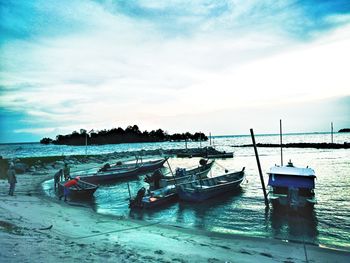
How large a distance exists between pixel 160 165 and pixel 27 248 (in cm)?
3612

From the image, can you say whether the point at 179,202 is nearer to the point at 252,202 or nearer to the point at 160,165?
the point at 252,202

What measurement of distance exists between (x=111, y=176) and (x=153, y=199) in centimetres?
1538

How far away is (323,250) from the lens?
10844 mm

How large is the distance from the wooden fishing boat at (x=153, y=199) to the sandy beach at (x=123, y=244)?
12.5 ft

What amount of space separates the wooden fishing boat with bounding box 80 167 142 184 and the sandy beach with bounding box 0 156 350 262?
631 inches

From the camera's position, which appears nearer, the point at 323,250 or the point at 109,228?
the point at 323,250

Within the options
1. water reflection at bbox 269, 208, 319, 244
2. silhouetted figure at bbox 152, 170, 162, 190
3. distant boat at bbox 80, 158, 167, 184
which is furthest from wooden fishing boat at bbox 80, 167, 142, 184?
water reflection at bbox 269, 208, 319, 244

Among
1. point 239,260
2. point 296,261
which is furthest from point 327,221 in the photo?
point 239,260

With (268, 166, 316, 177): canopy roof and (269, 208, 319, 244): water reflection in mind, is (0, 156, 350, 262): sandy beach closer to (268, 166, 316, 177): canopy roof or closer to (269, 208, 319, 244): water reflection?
(269, 208, 319, 244): water reflection

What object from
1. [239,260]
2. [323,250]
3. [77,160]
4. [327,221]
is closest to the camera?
[239,260]

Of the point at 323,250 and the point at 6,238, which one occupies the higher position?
the point at 6,238

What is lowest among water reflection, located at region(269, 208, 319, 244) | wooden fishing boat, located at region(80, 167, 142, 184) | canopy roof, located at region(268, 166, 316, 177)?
water reflection, located at region(269, 208, 319, 244)

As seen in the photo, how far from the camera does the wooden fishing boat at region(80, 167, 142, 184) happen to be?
3084 centimetres

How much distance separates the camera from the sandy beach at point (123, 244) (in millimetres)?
8578
